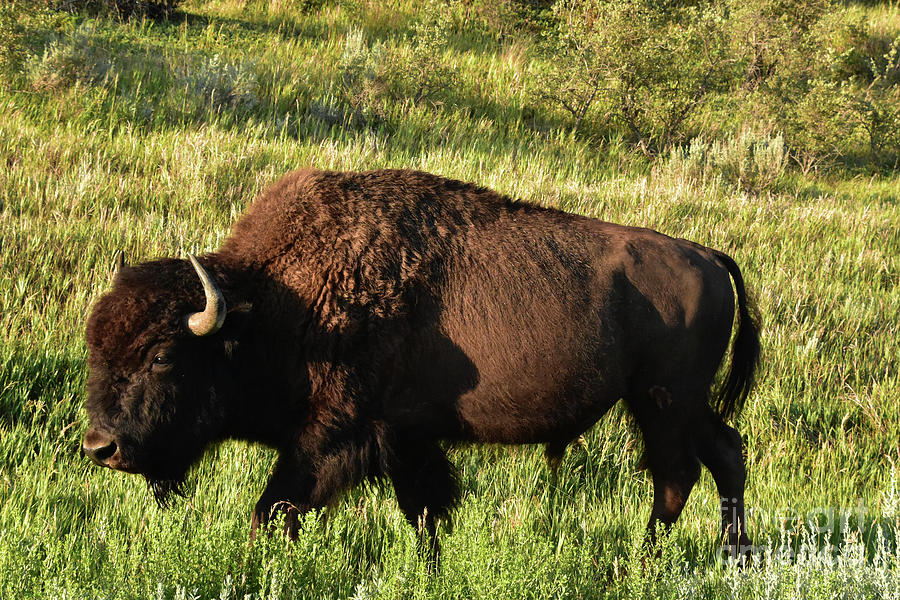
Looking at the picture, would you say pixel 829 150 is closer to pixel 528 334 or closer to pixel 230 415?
pixel 528 334

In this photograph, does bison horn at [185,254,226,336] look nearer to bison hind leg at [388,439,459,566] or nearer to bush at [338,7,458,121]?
bison hind leg at [388,439,459,566]

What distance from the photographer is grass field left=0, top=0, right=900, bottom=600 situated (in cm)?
339

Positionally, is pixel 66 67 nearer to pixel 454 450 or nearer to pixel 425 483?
pixel 454 450

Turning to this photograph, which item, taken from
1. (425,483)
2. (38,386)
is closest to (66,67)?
(38,386)

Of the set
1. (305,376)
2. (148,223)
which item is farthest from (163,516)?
(148,223)

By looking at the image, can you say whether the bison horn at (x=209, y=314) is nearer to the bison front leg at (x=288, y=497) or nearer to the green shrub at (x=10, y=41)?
the bison front leg at (x=288, y=497)

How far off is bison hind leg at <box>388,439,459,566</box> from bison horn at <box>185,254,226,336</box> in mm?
1149

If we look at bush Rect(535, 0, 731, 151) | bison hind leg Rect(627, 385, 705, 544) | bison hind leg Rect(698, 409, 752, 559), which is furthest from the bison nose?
bush Rect(535, 0, 731, 151)

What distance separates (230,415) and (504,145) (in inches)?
307

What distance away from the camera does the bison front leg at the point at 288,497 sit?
3557 millimetres

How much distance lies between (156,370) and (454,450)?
5.72ft

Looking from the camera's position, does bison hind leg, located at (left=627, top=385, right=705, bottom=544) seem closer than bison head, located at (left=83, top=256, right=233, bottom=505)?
No

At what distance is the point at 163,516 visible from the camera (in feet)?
11.4

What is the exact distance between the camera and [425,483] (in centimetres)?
414
